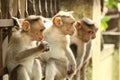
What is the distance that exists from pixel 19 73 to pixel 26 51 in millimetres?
76

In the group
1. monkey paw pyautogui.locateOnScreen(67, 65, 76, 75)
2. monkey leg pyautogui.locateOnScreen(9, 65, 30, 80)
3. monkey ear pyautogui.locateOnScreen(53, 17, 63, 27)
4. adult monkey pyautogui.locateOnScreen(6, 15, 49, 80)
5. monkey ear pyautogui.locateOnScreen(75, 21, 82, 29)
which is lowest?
monkey paw pyautogui.locateOnScreen(67, 65, 76, 75)

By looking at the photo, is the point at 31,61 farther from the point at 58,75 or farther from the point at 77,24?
the point at 77,24

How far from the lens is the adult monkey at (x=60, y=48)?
1.64 meters

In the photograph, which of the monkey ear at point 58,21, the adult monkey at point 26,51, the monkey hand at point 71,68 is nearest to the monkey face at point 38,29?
the adult monkey at point 26,51

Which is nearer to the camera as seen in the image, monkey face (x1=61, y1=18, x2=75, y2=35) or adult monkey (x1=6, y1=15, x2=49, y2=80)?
adult monkey (x1=6, y1=15, x2=49, y2=80)

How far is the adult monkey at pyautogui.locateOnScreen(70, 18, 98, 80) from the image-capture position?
1754 mm

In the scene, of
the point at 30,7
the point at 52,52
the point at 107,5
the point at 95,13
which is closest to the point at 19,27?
the point at 52,52

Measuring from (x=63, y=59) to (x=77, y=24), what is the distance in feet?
0.53

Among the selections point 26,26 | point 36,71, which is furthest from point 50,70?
point 26,26

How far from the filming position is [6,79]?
174cm

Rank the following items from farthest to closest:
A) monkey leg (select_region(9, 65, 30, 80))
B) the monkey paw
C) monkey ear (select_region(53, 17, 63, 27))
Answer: the monkey paw → monkey ear (select_region(53, 17, 63, 27)) → monkey leg (select_region(9, 65, 30, 80))

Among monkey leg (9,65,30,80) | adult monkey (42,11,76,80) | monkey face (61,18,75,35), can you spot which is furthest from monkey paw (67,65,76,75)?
monkey leg (9,65,30,80)

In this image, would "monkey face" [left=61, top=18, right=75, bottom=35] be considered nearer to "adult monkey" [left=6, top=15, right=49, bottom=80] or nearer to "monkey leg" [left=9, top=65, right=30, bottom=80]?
"adult monkey" [left=6, top=15, right=49, bottom=80]

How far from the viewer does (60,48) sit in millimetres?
1701
